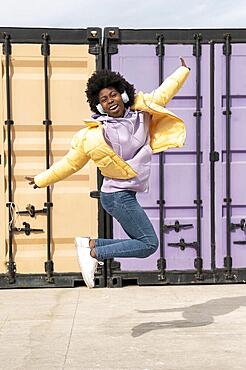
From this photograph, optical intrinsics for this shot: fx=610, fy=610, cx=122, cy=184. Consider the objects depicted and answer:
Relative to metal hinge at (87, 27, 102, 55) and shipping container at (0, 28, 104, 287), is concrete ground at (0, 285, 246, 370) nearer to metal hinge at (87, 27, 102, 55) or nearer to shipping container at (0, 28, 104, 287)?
shipping container at (0, 28, 104, 287)

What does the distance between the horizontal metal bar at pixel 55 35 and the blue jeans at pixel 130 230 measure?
2.65m

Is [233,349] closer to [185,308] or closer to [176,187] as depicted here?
[185,308]

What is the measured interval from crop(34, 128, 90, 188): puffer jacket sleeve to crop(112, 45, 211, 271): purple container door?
2.22m

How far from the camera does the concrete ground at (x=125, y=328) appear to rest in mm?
4203

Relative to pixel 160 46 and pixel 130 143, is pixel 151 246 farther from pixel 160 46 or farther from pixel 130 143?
pixel 160 46

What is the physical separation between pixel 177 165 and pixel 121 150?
235cm

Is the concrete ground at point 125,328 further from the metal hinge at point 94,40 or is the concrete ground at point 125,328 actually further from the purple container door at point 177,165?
the metal hinge at point 94,40

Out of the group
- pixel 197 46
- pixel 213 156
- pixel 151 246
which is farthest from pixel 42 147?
pixel 151 246

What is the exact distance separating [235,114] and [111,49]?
1.50m

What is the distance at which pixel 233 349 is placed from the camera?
441 cm

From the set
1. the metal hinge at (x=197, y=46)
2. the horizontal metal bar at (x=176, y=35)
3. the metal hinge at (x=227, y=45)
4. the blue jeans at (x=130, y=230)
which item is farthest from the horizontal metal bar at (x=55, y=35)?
the blue jeans at (x=130, y=230)

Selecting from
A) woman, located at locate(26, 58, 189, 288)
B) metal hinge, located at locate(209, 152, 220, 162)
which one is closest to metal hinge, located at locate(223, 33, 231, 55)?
metal hinge, located at locate(209, 152, 220, 162)

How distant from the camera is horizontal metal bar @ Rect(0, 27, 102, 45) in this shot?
6.47m

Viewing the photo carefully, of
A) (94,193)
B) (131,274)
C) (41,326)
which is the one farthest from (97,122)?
(131,274)
